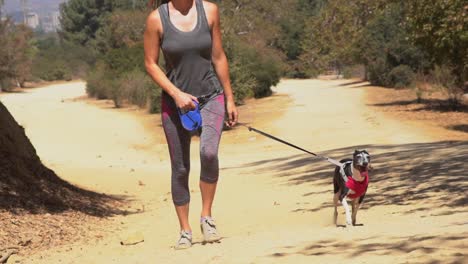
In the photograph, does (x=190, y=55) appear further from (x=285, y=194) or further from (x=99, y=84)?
(x=99, y=84)

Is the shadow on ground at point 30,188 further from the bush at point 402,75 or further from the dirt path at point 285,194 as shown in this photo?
the bush at point 402,75

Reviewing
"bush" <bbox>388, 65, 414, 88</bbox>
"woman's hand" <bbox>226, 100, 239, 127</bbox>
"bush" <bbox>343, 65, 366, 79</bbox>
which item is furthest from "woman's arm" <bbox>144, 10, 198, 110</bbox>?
"bush" <bbox>343, 65, 366, 79</bbox>

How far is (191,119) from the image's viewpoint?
18.2 feet

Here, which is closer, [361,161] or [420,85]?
[361,161]

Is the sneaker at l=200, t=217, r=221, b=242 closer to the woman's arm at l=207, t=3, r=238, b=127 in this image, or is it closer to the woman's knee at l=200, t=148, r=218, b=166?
the woman's knee at l=200, t=148, r=218, b=166

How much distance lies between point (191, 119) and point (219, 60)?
1.79 ft

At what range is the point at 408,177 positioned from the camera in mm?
10211

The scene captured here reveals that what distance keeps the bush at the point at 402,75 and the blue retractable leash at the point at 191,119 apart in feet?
123

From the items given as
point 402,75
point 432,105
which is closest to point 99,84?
point 402,75

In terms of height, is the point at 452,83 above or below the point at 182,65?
below

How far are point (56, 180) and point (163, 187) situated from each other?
3.26m

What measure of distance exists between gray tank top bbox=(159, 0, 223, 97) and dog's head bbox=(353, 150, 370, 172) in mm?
1703

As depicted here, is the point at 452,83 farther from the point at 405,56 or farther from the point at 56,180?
the point at 56,180

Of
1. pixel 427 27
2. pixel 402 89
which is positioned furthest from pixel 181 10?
pixel 402 89
